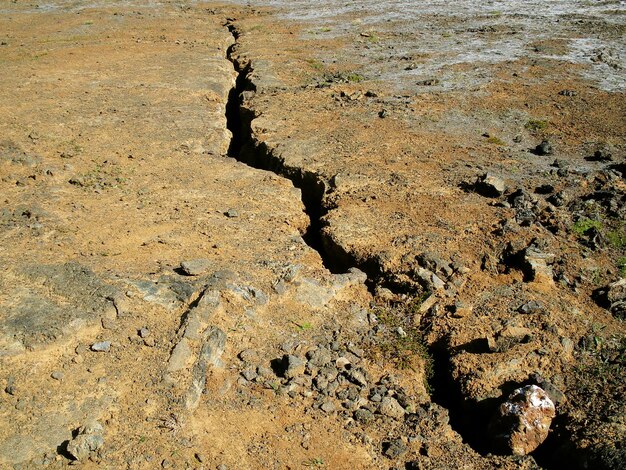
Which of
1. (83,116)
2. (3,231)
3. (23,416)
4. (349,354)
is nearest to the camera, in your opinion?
(23,416)

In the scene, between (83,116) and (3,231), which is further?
(83,116)

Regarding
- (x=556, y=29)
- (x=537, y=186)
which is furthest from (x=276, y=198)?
(x=556, y=29)

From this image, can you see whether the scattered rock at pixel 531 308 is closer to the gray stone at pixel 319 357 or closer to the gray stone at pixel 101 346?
the gray stone at pixel 319 357

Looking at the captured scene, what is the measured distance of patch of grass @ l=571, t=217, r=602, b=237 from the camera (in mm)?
5449

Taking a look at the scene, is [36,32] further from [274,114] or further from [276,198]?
[276,198]

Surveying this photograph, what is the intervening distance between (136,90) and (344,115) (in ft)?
11.9

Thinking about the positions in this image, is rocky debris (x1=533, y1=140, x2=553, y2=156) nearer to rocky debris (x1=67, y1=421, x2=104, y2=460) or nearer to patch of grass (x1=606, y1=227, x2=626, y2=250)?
patch of grass (x1=606, y1=227, x2=626, y2=250)

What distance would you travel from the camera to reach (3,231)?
16.9 feet

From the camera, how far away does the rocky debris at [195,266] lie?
15.2ft

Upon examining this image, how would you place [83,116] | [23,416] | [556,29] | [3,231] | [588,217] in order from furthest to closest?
1. [556,29]
2. [83,116]
3. [588,217]
4. [3,231]
5. [23,416]

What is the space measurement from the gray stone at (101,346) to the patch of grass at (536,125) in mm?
6342

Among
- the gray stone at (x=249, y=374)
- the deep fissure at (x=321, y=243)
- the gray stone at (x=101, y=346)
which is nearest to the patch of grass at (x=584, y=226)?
the deep fissure at (x=321, y=243)

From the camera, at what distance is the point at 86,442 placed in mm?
3188

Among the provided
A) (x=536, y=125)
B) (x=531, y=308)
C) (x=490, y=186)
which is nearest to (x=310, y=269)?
(x=531, y=308)
